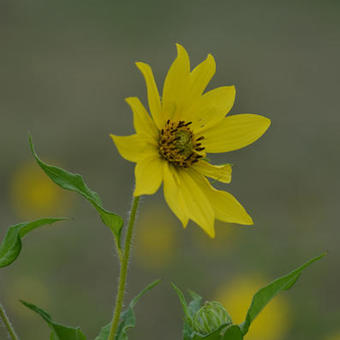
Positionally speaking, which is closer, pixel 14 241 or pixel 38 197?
pixel 14 241

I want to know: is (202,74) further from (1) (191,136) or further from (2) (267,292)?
(2) (267,292)

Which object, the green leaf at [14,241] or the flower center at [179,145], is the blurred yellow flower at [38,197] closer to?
the flower center at [179,145]

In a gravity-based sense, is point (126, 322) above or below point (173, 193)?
below

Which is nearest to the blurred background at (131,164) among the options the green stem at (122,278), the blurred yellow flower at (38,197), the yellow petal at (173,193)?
the blurred yellow flower at (38,197)

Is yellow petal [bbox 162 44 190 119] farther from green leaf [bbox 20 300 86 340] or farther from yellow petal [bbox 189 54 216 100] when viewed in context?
green leaf [bbox 20 300 86 340]

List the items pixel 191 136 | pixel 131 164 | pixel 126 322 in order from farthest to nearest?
pixel 131 164
pixel 191 136
pixel 126 322

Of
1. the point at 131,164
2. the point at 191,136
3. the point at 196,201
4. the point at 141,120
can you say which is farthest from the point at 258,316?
the point at 131,164

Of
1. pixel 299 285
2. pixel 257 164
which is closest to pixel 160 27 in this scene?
pixel 257 164

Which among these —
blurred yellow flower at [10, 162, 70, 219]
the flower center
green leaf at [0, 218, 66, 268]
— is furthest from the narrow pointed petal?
blurred yellow flower at [10, 162, 70, 219]
